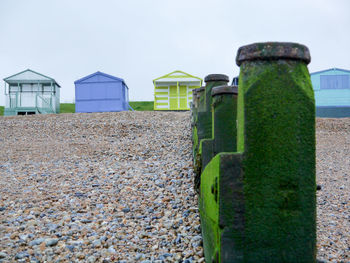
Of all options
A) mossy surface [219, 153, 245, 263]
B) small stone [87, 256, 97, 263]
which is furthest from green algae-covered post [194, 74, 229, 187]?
mossy surface [219, 153, 245, 263]

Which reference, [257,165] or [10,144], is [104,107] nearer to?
[10,144]

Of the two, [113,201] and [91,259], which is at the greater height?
[113,201]

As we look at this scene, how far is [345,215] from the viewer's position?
486 cm

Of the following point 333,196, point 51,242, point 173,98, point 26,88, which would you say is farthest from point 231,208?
point 26,88

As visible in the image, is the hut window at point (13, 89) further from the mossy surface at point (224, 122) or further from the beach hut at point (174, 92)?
the mossy surface at point (224, 122)

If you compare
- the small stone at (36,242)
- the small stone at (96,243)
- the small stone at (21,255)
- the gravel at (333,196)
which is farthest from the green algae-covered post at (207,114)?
the small stone at (21,255)

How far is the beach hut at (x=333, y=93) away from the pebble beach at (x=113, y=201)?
11.4m

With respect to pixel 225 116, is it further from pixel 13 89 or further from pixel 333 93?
pixel 13 89

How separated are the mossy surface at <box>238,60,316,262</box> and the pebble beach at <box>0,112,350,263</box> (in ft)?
4.34

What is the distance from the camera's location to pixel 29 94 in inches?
814

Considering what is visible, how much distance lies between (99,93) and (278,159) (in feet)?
60.5

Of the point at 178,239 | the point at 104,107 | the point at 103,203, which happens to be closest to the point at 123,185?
the point at 103,203

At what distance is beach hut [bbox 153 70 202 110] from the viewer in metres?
20.4

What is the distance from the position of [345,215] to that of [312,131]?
11.4ft
